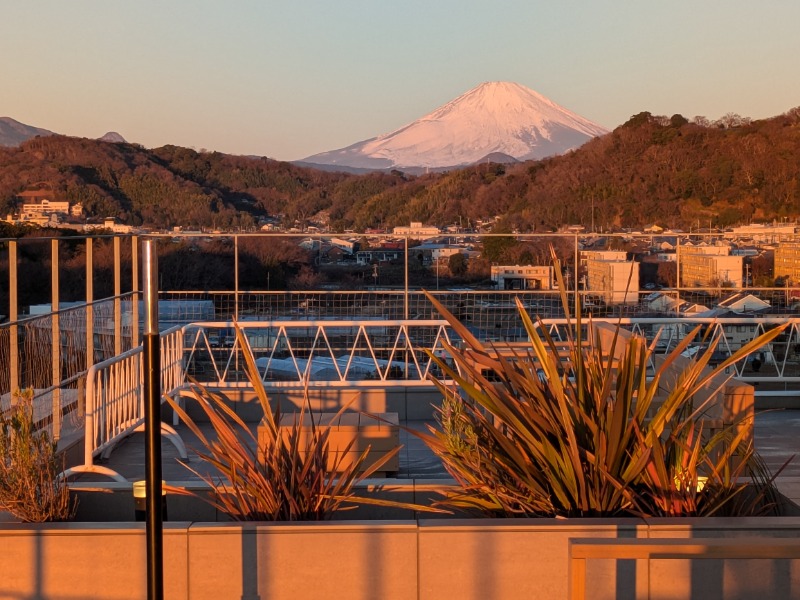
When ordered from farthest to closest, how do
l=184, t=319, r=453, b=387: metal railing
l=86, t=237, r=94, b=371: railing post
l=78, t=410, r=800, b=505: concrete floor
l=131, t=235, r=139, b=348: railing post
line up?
l=184, t=319, r=453, b=387: metal railing
l=131, t=235, r=139, b=348: railing post
l=86, t=237, r=94, b=371: railing post
l=78, t=410, r=800, b=505: concrete floor

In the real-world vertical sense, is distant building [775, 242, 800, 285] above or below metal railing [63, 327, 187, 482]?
above

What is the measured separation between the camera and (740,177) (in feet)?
111

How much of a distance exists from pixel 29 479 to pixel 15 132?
109ft

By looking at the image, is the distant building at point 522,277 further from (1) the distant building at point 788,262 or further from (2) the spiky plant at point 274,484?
(2) the spiky plant at point 274,484

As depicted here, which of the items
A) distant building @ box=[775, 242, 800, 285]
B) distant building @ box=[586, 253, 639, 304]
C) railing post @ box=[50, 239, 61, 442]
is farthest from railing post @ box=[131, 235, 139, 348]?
distant building @ box=[775, 242, 800, 285]

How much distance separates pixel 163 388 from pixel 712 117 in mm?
37431

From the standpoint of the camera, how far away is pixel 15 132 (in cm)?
3406

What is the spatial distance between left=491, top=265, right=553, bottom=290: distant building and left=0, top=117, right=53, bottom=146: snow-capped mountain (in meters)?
Answer: 22.3

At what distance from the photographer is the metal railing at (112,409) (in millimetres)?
5242

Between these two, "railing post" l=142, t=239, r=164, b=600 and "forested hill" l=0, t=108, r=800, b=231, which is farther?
"forested hill" l=0, t=108, r=800, b=231

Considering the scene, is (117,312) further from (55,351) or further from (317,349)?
(317,349)

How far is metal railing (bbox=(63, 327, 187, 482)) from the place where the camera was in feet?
17.2

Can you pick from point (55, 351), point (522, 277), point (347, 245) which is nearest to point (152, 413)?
point (55, 351)

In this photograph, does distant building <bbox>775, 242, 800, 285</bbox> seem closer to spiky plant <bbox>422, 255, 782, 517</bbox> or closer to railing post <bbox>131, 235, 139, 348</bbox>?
railing post <bbox>131, 235, 139, 348</bbox>
